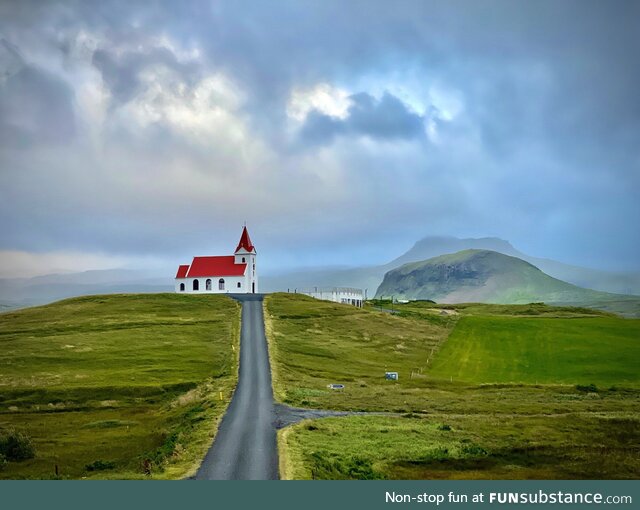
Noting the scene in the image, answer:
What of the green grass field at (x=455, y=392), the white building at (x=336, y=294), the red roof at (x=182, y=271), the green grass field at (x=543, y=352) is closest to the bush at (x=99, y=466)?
the green grass field at (x=455, y=392)

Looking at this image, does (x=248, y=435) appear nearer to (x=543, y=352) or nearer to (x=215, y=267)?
(x=543, y=352)

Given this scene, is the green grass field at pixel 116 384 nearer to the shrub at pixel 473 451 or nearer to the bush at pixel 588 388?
the shrub at pixel 473 451

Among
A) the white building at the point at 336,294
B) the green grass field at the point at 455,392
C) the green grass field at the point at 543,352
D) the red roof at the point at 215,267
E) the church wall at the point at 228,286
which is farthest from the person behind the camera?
the white building at the point at 336,294

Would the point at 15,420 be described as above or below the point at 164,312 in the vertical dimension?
below

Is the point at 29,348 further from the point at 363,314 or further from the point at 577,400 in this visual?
the point at 577,400

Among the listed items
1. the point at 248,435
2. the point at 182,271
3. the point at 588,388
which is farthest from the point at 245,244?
the point at 248,435

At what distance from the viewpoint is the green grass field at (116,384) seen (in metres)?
43.8

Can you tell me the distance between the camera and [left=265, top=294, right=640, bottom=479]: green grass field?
38875mm

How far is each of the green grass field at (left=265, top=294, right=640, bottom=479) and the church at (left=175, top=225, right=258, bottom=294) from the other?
20.1 m

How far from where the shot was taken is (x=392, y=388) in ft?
243

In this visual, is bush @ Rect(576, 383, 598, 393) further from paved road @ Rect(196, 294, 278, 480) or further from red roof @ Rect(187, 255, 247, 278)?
red roof @ Rect(187, 255, 247, 278)

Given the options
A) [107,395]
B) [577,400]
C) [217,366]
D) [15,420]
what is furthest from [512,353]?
[15,420]

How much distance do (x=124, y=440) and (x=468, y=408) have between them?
111 ft

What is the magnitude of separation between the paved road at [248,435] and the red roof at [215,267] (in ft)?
258
